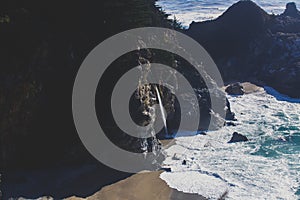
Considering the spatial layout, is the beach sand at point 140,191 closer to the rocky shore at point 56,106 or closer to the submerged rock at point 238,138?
the rocky shore at point 56,106

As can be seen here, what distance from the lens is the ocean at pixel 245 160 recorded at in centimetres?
1911

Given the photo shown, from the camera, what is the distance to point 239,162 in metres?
22.1

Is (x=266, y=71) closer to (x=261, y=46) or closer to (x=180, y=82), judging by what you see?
(x=261, y=46)

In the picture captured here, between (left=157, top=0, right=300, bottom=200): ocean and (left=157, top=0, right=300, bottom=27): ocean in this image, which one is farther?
(left=157, top=0, right=300, bottom=27): ocean

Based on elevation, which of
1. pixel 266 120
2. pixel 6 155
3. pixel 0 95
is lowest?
pixel 266 120

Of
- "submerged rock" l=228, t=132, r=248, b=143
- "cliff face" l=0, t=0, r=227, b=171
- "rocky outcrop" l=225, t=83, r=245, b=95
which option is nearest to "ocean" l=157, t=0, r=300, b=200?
"submerged rock" l=228, t=132, r=248, b=143

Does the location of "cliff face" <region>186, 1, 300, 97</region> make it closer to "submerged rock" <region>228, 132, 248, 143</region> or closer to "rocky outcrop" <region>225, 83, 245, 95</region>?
"rocky outcrop" <region>225, 83, 245, 95</region>

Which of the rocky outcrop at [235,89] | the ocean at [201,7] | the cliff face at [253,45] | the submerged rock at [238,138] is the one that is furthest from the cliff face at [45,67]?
the ocean at [201,7]

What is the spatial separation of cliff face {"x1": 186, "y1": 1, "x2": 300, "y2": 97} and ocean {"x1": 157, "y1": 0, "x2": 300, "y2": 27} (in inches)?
665

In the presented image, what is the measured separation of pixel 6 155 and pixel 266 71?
100 feet

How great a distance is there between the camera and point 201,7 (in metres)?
73.4

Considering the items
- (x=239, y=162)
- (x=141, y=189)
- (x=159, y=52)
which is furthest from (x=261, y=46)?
(x=141, y=189)

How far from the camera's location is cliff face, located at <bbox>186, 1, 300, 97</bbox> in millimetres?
40834

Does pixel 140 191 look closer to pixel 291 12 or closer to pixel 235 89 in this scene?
pixel 235 89
